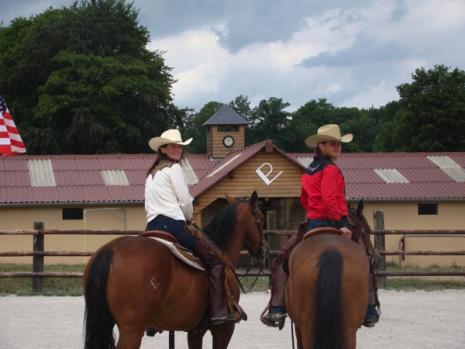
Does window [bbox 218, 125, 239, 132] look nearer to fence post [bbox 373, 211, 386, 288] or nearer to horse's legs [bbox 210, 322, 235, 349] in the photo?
fence post [bbox 373, 211, 386, 288]

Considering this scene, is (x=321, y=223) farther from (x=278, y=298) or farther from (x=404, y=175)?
(x=404, y=175)

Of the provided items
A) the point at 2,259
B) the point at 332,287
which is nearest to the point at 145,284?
the point at 332,287

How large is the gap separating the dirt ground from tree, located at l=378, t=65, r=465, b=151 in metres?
32.0

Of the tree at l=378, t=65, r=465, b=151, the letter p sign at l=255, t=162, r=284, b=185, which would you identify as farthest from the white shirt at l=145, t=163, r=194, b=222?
the tree at l=378, t=65, r=465, b=151

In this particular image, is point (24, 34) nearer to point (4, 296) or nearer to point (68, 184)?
point (68, 184)

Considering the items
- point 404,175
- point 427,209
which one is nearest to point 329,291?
point 427,209

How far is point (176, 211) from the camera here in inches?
286

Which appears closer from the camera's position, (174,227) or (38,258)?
(174,227)

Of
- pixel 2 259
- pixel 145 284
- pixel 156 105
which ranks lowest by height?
pixel 2 259

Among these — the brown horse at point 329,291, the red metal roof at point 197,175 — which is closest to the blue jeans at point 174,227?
the brown horse at point 329,291

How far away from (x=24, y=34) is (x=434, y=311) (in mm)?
37955

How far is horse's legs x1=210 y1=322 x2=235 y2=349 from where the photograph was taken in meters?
7.58

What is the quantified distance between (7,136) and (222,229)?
828cm

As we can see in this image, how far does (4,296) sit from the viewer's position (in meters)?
15.6
